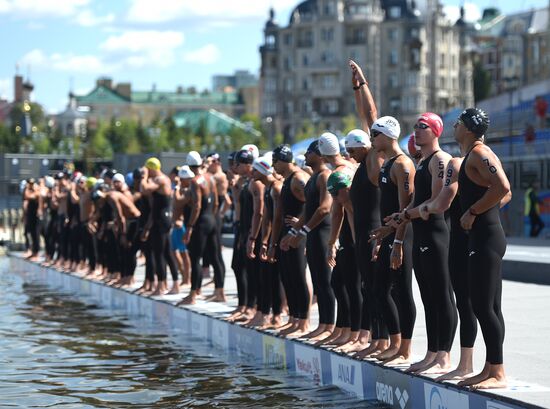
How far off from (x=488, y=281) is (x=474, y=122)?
3.84ft

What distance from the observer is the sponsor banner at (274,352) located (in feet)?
45.9

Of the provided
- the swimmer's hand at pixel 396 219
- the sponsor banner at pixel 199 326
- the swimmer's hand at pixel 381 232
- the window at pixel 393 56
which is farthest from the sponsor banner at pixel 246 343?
the window at pixel 393 56

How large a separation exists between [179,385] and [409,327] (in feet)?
9.86

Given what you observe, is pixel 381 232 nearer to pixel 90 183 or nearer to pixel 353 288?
pixel 353 288

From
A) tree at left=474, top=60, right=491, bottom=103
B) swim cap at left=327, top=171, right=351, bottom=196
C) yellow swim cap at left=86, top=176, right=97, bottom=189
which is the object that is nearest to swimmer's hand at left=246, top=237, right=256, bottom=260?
swim cap at left=327, top=171, right=351, bottom=196

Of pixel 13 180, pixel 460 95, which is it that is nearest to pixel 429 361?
pixel 13 180

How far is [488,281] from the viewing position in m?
9.73

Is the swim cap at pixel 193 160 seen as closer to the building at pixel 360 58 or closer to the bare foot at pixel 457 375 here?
the bare foot at pixel 457 375

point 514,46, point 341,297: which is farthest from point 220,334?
point 514,46

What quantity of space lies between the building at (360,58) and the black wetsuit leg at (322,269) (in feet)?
467

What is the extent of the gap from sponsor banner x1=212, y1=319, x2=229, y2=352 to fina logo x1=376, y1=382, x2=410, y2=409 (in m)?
4.78

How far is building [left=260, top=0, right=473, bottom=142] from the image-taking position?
159 meters

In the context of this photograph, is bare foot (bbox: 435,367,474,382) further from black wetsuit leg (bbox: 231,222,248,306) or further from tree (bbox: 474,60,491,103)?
tree (bbox: 474,60,491,103)

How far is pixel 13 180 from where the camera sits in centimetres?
4931
